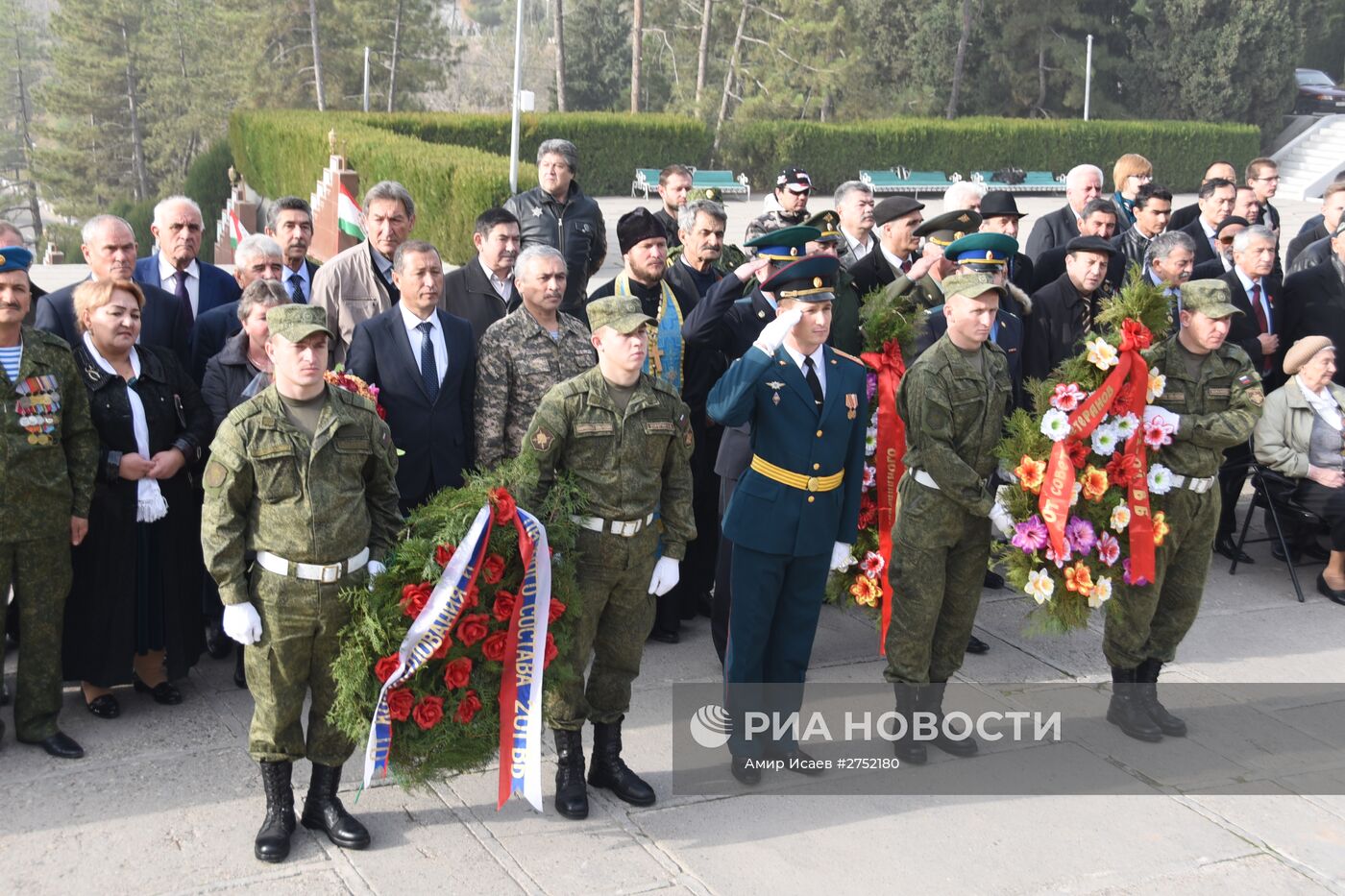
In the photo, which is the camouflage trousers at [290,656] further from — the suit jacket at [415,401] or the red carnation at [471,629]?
the suit jacket at [415,401]

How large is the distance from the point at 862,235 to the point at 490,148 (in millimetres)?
30987

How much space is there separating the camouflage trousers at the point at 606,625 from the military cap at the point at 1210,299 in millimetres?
2752

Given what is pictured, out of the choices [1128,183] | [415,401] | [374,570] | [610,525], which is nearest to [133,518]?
[415,401]

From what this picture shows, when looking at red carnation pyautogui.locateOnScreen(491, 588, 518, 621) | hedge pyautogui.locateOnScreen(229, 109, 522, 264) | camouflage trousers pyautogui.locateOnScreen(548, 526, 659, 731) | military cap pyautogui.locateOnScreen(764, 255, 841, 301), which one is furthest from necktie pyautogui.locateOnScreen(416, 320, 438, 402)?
hedge pyautogui.locateOnScreen(229, 109, 522, 264)

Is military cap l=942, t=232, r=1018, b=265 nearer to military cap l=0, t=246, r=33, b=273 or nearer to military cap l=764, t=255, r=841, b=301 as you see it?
military cap l=764, t=255, r=841, b=301

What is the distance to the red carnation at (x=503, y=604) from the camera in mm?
4836

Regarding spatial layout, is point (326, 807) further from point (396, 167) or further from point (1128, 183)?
point (396, 167)

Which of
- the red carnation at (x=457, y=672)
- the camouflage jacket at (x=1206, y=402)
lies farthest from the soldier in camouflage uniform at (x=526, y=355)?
the camouflage jacket at (x=1206, y=402)

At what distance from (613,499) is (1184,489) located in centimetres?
271

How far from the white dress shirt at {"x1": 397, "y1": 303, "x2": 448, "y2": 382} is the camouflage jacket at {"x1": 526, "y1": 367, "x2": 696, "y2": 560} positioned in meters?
1.12

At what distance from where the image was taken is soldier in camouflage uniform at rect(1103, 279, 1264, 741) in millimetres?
6059

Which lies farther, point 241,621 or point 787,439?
point 787,439

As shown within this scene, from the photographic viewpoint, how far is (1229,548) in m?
8.86

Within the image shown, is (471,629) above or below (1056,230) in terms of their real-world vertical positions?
below
